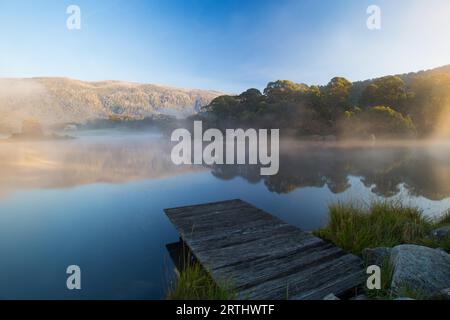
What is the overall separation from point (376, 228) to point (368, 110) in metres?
30.5

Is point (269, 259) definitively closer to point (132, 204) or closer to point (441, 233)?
point (441, 233)

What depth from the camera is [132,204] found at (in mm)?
8195

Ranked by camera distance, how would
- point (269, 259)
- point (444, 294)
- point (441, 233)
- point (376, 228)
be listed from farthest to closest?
point (376, 228), point (441, 233), point (269, 259), point (444, 294)

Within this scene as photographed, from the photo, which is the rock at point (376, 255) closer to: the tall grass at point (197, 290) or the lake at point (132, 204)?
the tall grass at point (197, 290)

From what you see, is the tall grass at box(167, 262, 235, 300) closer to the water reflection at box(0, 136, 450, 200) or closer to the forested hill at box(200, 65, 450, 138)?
the water reflection at box(0, 136, 450, 200)

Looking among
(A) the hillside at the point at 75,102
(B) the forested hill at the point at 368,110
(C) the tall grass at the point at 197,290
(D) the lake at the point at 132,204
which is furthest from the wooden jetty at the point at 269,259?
(A) the hillside at the point at 75,102

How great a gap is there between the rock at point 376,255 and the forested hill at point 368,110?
3124 cm

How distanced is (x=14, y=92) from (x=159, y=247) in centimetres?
11254

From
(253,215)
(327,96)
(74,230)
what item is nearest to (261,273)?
(253,215)

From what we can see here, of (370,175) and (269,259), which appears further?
(370,175)

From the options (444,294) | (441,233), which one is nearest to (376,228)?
(441,233)

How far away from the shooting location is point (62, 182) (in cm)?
1158

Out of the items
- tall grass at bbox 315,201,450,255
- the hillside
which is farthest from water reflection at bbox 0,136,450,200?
the hillside

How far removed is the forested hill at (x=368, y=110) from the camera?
29.8 metres
